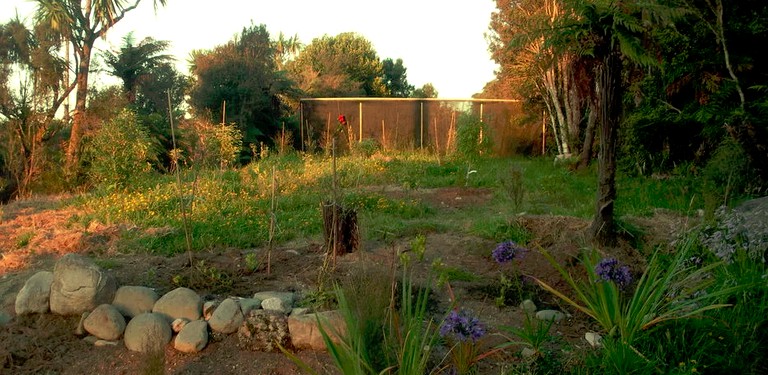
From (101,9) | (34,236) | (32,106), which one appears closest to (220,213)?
(34,236)

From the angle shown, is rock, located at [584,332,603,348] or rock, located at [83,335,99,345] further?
rock, located at [83,335,99,345]

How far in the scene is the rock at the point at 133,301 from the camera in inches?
163

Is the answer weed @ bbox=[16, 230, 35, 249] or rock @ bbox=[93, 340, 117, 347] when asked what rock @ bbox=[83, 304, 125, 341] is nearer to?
rock @ bbox=[93, 340, 117, 347]

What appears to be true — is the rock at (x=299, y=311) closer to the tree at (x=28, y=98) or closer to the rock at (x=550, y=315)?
the rock at (x=550, y=315)

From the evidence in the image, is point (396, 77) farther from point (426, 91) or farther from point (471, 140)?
point (471, 140)

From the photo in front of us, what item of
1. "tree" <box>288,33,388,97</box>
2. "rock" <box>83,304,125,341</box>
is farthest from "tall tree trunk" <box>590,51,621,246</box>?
"tree" <box>288,33,388,97</box>

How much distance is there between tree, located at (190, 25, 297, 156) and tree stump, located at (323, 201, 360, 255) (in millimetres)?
12857

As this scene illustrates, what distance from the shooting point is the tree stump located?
5.15 meters

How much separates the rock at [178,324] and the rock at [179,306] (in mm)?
52

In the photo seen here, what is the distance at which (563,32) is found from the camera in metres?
5.04

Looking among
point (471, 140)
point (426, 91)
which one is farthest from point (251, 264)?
point (426, 91)

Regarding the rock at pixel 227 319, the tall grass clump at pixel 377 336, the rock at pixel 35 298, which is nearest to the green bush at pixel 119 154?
the rock at pixel 35 298

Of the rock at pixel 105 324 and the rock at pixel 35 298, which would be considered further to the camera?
the rock at pixel 35 298

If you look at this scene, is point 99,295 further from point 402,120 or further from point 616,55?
point 402,120
